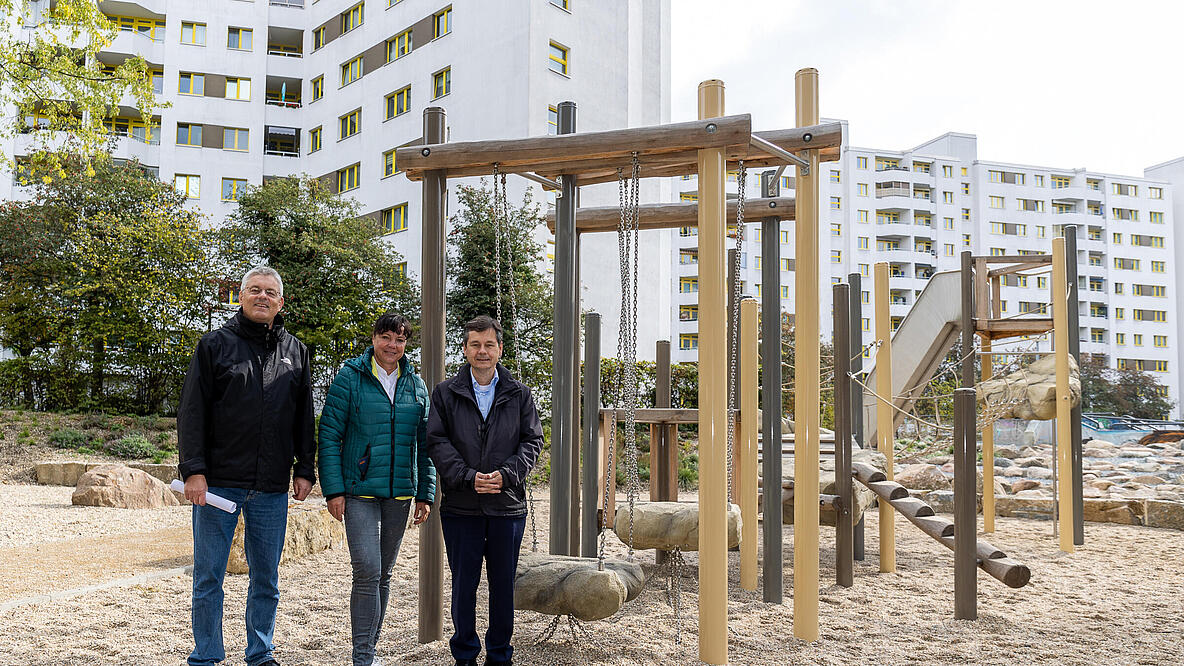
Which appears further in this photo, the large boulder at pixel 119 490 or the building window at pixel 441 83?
the building window at pixel 441 83

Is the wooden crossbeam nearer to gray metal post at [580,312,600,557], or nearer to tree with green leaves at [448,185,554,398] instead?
gray metal post at [580,312,600,557]

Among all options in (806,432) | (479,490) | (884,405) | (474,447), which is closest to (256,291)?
(474,447)

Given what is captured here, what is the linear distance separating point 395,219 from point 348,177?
339cm

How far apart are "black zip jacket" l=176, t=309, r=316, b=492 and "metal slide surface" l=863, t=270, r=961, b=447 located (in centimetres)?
712

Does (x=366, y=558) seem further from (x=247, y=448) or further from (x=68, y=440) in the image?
(x=68, y=440)

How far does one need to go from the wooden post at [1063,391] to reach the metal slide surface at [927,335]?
103 cm

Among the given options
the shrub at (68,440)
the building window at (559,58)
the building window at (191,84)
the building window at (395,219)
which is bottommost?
the shrub at (68,440)

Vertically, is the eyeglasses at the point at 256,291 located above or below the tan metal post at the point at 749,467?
above

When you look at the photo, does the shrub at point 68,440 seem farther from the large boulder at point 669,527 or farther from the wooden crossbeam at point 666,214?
the large boulder at point 669,527

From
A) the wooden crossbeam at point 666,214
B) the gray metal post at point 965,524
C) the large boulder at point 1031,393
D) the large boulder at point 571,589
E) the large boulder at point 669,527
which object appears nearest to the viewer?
the large boulder at point 571,589

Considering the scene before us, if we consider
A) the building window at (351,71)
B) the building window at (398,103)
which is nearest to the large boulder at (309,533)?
the building window at (398,103)

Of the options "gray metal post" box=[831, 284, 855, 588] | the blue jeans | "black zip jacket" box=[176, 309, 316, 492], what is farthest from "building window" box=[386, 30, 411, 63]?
the blue jeans

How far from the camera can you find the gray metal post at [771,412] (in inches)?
211

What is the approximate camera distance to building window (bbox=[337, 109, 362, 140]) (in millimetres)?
28109
